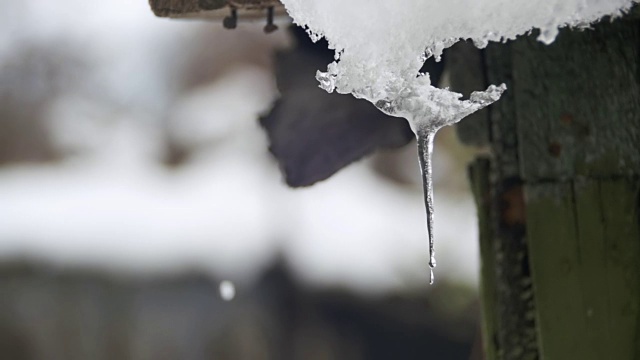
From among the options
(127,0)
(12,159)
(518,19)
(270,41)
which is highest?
(127,0)

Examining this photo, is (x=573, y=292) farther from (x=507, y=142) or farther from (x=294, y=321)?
(x=294, y=321)

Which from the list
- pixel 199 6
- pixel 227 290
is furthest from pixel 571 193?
pixel 227 290

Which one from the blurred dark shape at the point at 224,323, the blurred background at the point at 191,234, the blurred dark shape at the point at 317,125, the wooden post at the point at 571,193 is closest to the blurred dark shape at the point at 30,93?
the blurred background at the point at 191,234

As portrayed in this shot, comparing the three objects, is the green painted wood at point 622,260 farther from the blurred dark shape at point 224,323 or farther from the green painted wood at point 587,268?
the blurred dark shape at point 224,323

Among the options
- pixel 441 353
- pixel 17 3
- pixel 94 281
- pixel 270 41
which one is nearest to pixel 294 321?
pixel 441 353

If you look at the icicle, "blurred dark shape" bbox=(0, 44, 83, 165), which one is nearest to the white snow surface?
the icicle

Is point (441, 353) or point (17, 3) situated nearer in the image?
point (441, 353)
